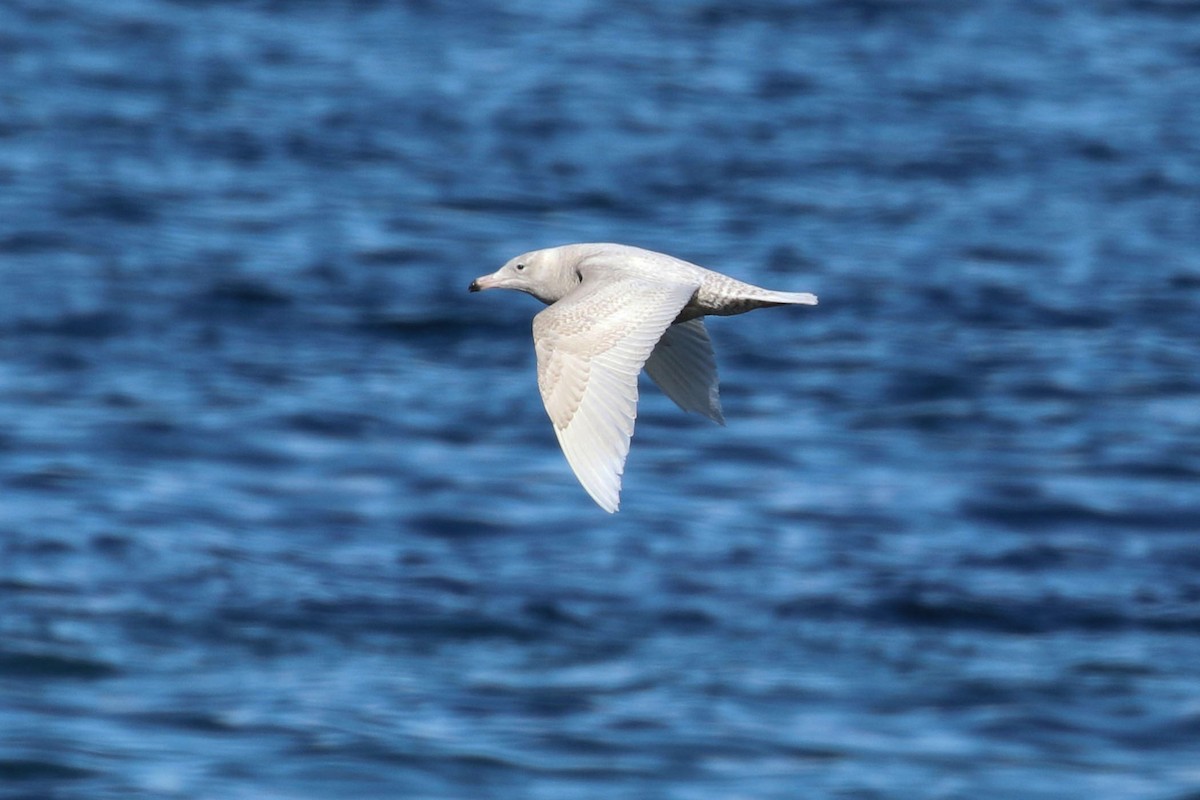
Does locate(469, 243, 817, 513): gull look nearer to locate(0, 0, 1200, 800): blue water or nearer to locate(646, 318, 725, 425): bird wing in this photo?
locate(646, 318, 725, 425): bird wing

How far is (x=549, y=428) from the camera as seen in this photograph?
2088 centimetres

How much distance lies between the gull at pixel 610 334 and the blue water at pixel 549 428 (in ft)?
25.1

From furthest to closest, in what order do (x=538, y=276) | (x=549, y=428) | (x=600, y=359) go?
1. (x=549, y=428)
2. (x=538, y=276)
3. (x=600, y=359)

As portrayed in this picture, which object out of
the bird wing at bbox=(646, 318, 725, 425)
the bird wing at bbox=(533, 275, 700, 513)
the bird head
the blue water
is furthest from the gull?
the blue water

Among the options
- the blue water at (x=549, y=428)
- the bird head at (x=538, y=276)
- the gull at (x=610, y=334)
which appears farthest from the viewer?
the blue water at (x=549, y=428)

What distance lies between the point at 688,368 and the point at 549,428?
43.7ft

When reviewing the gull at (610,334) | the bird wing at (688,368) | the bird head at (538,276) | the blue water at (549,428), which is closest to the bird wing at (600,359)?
the gull at (610,334)

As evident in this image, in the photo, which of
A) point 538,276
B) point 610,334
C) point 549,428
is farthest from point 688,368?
point 549,428

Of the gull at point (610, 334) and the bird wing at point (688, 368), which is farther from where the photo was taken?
the bird wing at point (688, 368)

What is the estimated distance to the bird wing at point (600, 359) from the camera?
6332mm

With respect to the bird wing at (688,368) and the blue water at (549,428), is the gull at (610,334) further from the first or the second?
the blue water at (549,428)

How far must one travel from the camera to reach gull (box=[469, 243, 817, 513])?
6309 millimetres

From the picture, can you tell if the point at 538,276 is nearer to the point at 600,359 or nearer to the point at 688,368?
the point at 688,368

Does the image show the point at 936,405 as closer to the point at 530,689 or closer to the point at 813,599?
the point at 813,599
